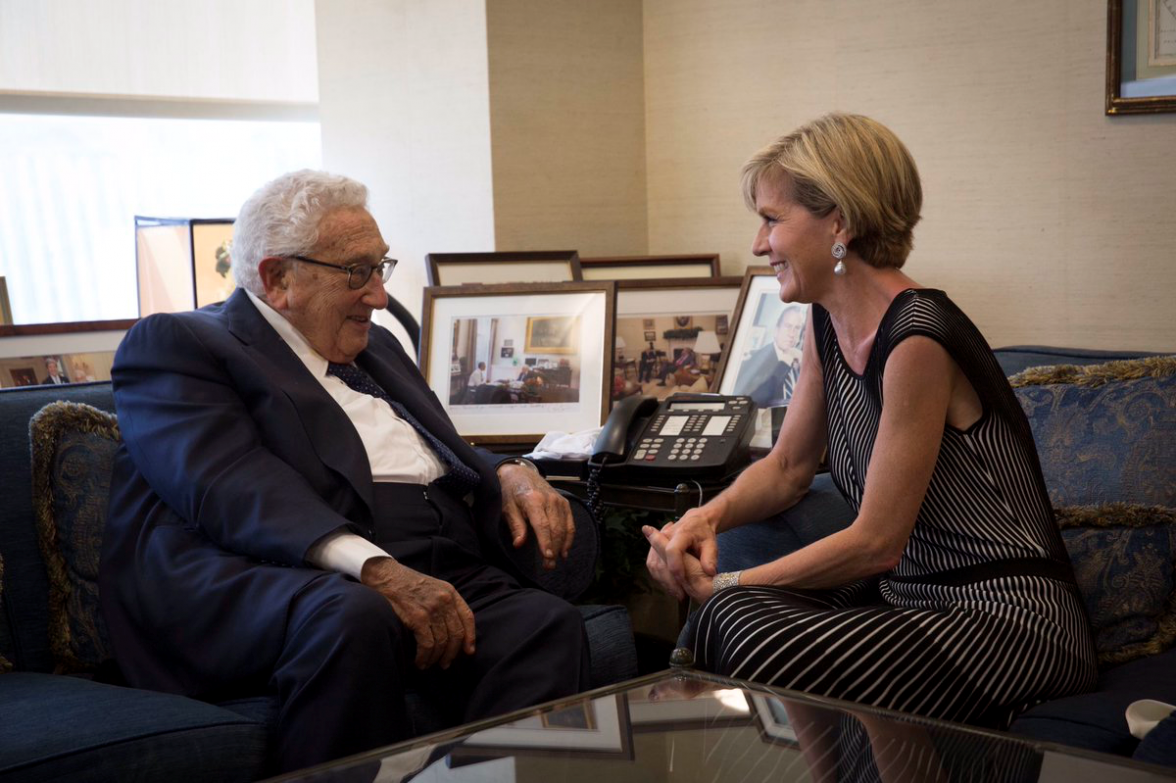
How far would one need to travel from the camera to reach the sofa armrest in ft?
7.23

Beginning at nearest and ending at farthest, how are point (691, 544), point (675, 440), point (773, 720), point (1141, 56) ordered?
point (773, 720), point (691, 544), point (675, 440), point (1141, 56)

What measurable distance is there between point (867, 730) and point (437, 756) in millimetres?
529

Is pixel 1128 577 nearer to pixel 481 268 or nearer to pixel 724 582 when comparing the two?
pixel 724 582

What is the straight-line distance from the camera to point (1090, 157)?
2.72 m


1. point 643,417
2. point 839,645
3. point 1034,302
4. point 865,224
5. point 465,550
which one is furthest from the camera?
point 1034,302

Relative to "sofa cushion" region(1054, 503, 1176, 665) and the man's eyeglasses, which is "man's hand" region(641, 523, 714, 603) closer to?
"sofa cushion" region(1054, 503, 1176, 665)

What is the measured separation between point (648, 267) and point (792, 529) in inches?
50.8

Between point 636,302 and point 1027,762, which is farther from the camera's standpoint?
point 636,302

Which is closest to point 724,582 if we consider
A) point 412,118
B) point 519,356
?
point 519,356

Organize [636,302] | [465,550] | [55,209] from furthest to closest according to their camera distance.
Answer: [55,209]
[636,302]
[465,550]

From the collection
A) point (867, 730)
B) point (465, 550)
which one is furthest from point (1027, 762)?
point (465, 550)

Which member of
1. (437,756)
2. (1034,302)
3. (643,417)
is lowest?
(437,756)

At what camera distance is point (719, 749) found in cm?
149

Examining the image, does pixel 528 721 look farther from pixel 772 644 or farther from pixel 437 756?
pixel 772 644
